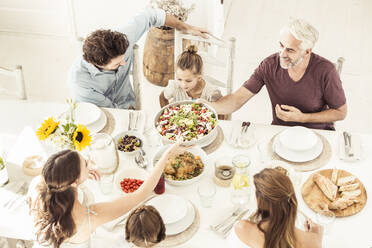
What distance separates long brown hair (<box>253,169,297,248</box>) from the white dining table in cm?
25

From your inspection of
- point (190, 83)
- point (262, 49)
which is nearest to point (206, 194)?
point (190, 83)

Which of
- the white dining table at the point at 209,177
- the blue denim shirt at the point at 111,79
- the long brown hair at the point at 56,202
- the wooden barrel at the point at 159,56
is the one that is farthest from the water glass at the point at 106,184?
the wooden barrel at the point at 159,56

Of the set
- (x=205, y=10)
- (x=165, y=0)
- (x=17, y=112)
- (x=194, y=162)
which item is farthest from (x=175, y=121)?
(x=205, y=10)

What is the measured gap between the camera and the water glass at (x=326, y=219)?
5.69 feet

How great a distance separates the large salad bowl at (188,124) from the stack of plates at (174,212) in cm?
36

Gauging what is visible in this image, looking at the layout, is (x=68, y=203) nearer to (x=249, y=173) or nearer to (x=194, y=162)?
(x=194, y=162)

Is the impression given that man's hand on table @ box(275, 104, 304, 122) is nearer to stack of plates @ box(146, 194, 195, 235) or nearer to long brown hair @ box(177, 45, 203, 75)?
long brown hair @ box(177, 45, 203, 75)

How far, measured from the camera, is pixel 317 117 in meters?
2.53

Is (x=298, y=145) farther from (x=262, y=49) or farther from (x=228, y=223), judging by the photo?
(x=262, y=49)

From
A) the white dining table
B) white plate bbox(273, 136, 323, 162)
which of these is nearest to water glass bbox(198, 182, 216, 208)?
the white dining table

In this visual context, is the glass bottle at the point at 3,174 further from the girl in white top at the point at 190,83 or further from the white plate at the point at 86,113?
the girl in white top at the point at 190,83

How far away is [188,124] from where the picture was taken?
226 centimetres

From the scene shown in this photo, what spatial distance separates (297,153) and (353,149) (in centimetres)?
29

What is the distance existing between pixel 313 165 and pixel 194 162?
0.58 meters
